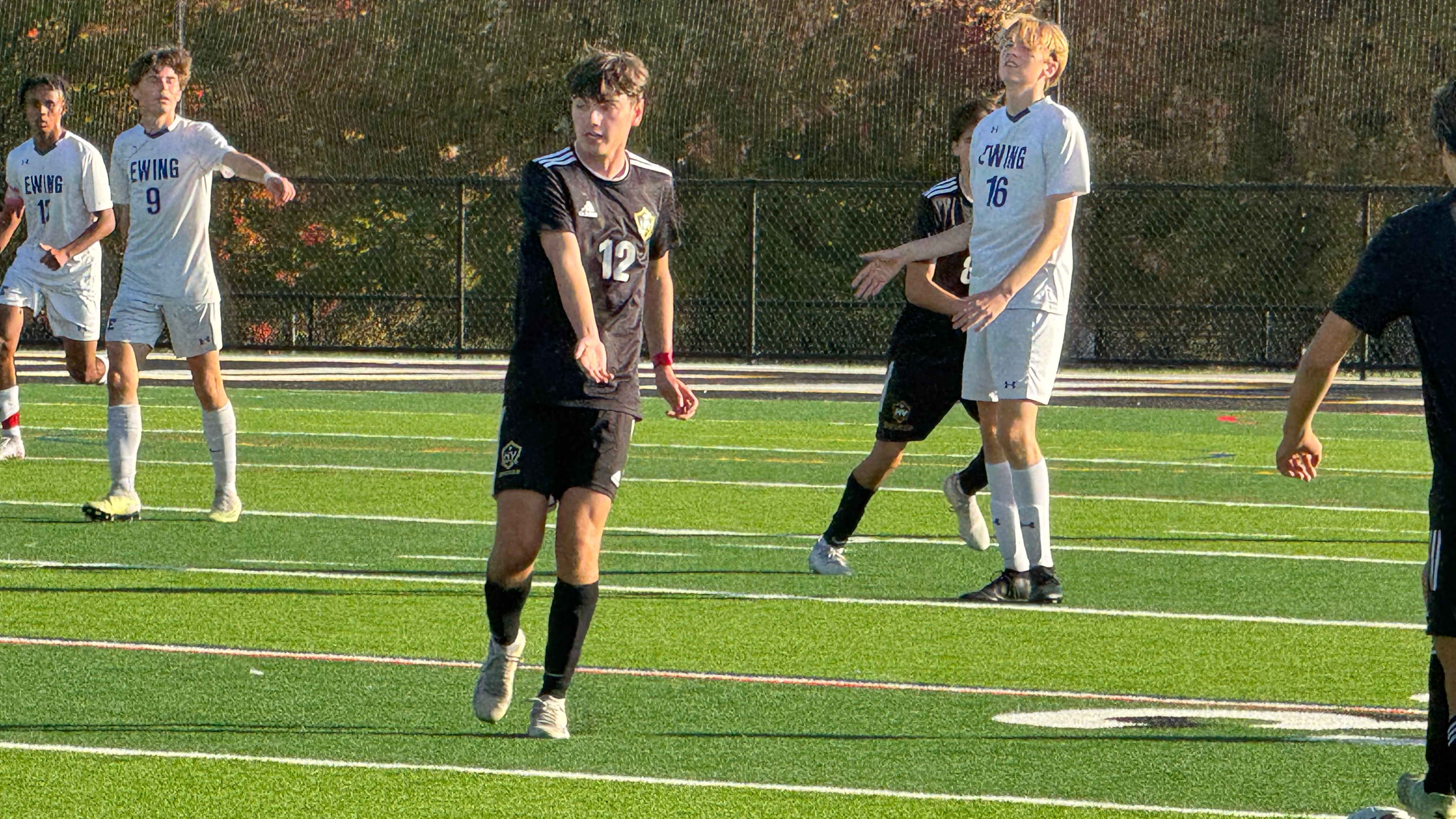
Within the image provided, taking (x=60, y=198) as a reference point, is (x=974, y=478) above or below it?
below

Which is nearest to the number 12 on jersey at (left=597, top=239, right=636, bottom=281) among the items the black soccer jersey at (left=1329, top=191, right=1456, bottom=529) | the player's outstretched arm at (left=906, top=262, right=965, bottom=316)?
the black soccer jersey at (left=1329, top=191, right=1456, bottom=529)

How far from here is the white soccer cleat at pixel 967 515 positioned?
10.5 metres

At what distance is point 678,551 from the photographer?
10.7m

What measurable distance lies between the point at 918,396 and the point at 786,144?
18491 millimetres

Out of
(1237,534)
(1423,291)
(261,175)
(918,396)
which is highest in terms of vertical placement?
(261,175)

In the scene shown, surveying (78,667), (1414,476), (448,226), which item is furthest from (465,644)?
(448,226)

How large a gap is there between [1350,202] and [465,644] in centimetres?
1954

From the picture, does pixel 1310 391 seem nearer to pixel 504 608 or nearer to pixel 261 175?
pixel 504 608

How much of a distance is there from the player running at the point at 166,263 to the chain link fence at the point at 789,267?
14741 millimetres

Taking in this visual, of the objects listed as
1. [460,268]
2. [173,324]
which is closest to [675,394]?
[173,324]

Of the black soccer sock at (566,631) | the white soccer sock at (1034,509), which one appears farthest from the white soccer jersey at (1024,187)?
the black soccer sock at (566,631)

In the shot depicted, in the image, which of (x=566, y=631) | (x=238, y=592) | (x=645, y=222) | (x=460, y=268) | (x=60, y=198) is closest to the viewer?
(x=566, y=631)

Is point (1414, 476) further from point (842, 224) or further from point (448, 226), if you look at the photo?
point (448, 226)

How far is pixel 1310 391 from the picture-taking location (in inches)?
194
